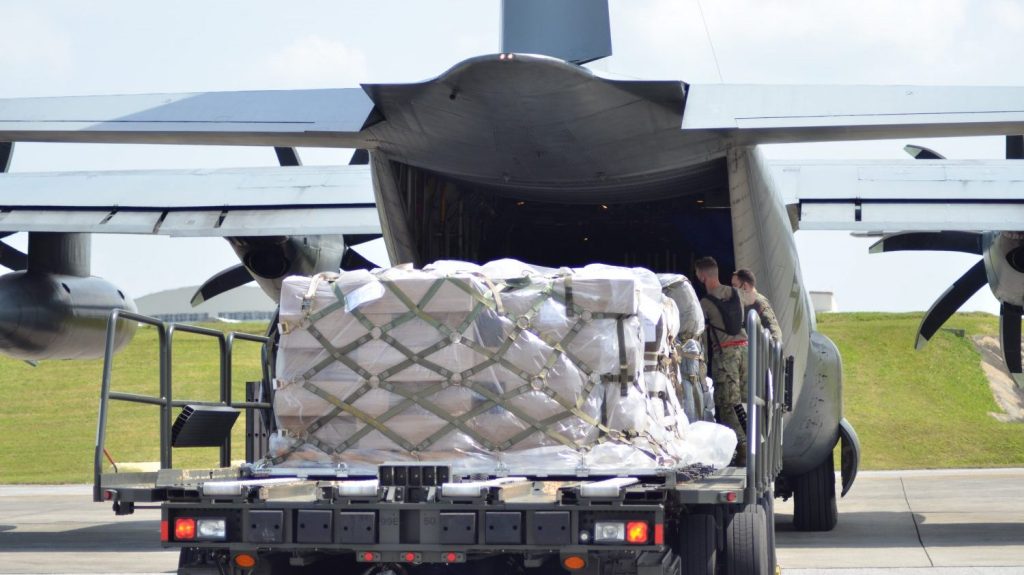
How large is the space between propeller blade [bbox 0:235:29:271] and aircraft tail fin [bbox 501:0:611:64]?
7.91 m

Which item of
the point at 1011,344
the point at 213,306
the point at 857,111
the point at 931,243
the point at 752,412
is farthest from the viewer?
the point at 213,306

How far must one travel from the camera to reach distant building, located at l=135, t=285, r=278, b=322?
77.3 metres

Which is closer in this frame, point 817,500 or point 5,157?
point 817,500

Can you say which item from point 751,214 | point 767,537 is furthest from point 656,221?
point 767,537

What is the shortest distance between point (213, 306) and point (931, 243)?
225ft

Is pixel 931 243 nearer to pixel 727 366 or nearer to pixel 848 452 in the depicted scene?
pixel 848 452

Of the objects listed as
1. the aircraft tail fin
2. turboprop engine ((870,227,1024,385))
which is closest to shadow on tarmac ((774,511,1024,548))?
turboprop engine ((870,227,1024,385))

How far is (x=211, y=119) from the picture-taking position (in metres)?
8.54

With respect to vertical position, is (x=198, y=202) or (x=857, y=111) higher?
(x=857, y=111)

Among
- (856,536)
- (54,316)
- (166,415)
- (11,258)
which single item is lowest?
(856,536)

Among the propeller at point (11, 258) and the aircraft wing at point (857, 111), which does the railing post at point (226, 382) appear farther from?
the propeller at point (11, 258)

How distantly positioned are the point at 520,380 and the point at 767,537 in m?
1.72

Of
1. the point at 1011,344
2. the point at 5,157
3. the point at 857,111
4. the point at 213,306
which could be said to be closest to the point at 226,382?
the point at 857,111

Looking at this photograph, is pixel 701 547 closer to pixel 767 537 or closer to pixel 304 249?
pixel 767 537
